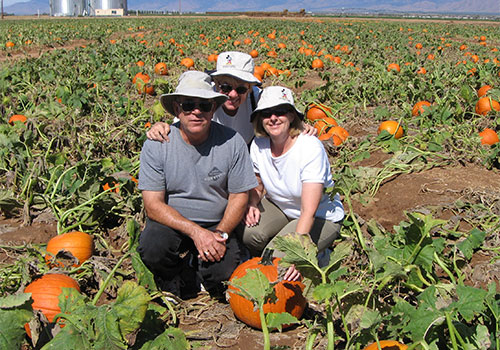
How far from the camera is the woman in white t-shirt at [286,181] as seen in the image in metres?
2.87

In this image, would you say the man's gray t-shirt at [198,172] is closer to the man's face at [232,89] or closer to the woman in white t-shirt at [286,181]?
the woman in white t-shirt at [286,181]

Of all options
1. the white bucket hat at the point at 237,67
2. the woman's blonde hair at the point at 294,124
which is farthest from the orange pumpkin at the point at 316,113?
the woman's blonde hair at the point at 294,124

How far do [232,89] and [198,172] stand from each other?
865 mm

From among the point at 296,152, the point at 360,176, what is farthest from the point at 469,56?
the point at 296,152

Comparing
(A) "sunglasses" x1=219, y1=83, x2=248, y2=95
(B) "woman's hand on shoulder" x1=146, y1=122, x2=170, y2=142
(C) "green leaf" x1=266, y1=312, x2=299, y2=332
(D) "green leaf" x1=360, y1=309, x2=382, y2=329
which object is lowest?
(C) "green leaf" x1=266, y1=312, x2=299, y2=332

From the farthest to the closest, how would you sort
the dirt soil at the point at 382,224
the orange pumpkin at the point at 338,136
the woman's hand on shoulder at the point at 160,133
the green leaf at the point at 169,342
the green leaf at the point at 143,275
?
the orange pumpkin at the point at 338,136, the woman's hand on shoulder at the point at 160,133, the green leaf at the point at 143,275, the dirt soil at the point at 382,224, the green leaf at the point at 169,342

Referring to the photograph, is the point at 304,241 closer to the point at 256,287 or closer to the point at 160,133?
the point at 256,287

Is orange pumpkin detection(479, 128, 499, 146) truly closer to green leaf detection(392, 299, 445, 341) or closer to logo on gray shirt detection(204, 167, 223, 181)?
logo on gray shirt detection(204, 167, 223, 181)

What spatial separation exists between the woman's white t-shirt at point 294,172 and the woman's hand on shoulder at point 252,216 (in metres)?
0.17

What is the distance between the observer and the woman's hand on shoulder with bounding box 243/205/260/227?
10.4 feet

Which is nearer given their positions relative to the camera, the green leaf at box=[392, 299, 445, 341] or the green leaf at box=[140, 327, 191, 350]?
the green leaf at box=[392, 299, 445, 341]

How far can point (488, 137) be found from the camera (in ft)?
15.5

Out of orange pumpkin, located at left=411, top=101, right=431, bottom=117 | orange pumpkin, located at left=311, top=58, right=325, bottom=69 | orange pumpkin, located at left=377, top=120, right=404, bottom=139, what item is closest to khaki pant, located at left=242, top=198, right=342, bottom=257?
orange pumpkin, located at left=377, top=120, right=404, bottom=139

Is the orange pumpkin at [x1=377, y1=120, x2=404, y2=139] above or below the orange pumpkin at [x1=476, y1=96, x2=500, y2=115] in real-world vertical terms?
below
